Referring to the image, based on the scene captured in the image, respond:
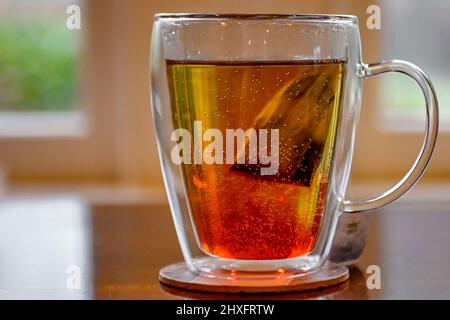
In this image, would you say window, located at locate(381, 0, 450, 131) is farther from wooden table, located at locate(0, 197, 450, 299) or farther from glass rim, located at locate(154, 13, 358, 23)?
glass rim, located at locate(154, 13, 358, 23)

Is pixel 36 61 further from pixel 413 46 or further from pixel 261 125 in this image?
pixel 261 125

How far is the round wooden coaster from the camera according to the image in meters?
0.63

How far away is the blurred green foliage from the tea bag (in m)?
1.63

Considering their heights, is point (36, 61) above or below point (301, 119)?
below

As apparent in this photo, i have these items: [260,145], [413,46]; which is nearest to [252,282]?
[260,145]

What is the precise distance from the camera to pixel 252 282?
0.65 metres

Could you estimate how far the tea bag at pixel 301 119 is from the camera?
2.18ft

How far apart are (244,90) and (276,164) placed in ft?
0.18

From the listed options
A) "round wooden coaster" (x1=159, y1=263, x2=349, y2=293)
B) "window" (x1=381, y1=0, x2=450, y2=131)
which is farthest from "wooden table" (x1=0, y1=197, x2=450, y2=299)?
"window" (x1=381, y1=0, x2=450, y2=131)

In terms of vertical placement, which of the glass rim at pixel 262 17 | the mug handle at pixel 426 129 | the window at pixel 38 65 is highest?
the glass rim at pixel 262 17

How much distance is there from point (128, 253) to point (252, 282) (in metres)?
0.18

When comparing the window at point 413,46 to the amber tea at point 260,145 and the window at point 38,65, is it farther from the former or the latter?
the amber tea at point 260,145

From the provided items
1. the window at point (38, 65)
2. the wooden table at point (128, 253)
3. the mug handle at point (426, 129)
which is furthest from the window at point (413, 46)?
the mug handle at point (426, 129)
